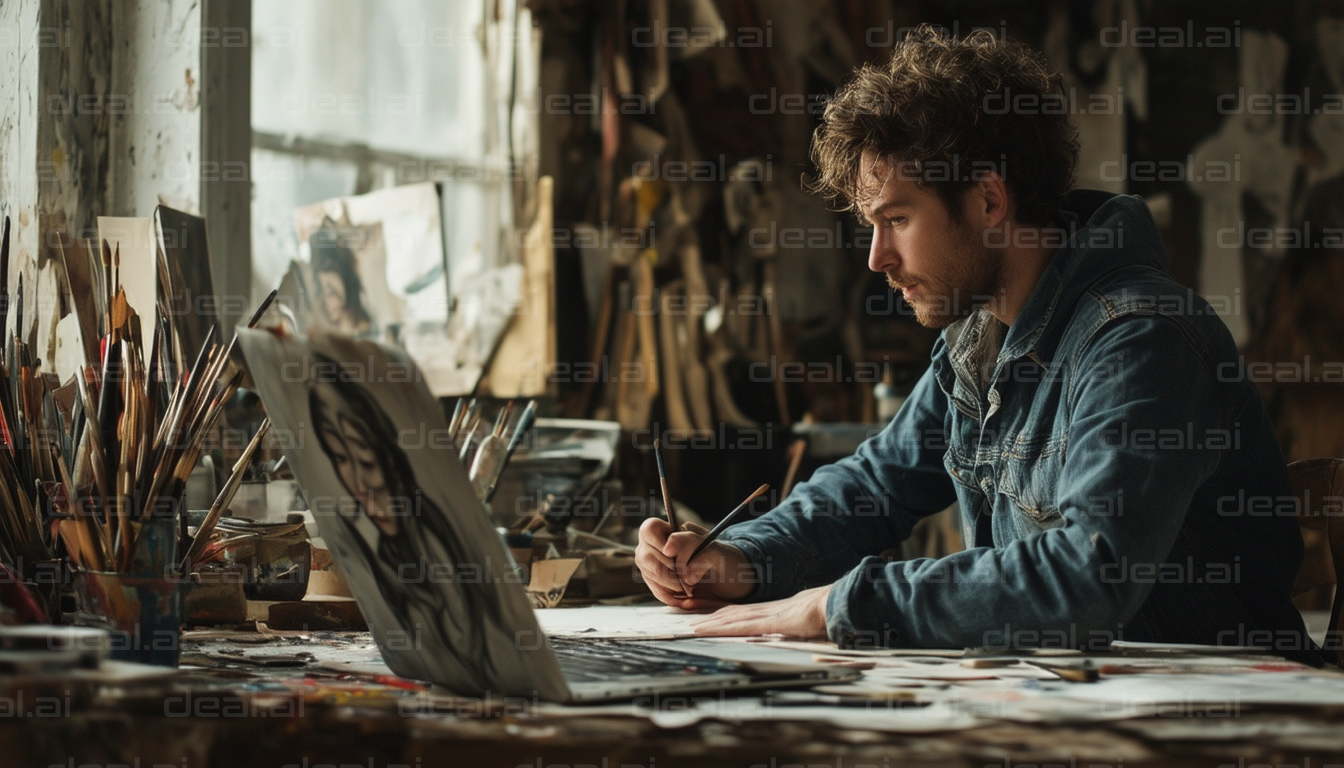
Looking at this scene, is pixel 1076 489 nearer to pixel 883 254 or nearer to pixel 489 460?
pixel 883 254

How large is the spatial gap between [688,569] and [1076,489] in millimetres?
511

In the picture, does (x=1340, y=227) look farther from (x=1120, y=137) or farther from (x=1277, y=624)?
(x=1277, y=624)

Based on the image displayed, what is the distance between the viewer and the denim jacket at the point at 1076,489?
122 cm

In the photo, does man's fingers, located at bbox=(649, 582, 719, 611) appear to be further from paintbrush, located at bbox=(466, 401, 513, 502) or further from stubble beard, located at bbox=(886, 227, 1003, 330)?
stubble beard, located at bbox=(886, 227, 1003, 330)

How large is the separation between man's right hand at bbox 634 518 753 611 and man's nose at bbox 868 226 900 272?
428 mm

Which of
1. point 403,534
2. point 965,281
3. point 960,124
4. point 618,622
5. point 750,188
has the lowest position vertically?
point 618,622

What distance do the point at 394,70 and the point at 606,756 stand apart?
2.77 meters

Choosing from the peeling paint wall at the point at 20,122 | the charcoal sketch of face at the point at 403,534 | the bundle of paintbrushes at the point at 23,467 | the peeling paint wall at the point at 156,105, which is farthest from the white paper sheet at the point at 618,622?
the peeling paint wall at the point at 156,105

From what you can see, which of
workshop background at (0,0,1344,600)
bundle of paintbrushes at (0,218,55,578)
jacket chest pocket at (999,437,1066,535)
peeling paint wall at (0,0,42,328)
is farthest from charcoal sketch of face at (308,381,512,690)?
workshop background at (0,0,1344,600)

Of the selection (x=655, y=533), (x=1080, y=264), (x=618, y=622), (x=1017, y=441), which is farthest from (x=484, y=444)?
(x=1080, y=264)

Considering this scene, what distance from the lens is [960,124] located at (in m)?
1.72

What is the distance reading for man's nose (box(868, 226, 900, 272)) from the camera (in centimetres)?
171

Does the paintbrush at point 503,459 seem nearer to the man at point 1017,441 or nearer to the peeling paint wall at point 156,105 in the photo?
the man at point 1017,441

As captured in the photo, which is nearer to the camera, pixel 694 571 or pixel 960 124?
pixel 694 571
